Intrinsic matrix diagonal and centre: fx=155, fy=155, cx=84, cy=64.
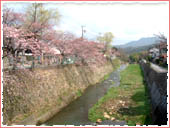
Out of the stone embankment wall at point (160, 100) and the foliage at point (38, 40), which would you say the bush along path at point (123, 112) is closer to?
the stone embankment wall at point (160, 100)

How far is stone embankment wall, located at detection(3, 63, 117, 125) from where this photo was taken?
707 cm

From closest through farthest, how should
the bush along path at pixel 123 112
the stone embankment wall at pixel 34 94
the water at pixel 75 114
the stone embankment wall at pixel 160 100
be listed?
the stone embankment wall at pixel 160 100 < the stone embankment wall at pixel 34 94 < the bush along path at pixel 123 112 < the water at pixel 75 114

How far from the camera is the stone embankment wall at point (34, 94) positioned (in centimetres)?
707

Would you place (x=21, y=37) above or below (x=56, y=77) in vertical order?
above

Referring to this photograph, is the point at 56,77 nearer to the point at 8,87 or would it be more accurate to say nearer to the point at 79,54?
the point at 8,87

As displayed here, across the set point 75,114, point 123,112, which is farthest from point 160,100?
point 75,114

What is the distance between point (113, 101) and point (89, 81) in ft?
23.3

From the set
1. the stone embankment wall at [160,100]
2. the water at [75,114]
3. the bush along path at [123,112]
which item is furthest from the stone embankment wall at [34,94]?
the stone embankment wall at [160,100]

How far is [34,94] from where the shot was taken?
8.81 metres

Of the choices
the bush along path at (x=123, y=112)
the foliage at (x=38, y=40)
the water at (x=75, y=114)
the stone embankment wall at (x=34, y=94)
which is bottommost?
the water at (x=75, y=114)

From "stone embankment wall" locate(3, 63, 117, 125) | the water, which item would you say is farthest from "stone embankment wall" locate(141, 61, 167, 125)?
"stone embankment wall" locate(3, 63, 117, 125)

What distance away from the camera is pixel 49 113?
8.73 meters

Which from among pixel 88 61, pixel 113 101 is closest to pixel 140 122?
pixel 113 101

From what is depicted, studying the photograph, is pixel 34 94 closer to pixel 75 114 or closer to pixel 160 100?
pixel 75 114
